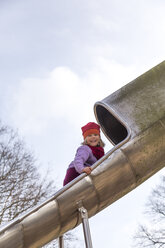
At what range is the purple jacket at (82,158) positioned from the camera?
3043 mm

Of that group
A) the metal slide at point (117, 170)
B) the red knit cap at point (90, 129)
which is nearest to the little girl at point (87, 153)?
the red knit cap at point (90, 129)

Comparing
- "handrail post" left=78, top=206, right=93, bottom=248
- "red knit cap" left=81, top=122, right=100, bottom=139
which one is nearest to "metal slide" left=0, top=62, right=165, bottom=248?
"handrail post" left=78, top=206, right=93, bottom=248

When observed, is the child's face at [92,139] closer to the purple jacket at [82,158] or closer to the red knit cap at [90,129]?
the red knit cap at [90,129]

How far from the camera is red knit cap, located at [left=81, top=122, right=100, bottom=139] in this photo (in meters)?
3.67

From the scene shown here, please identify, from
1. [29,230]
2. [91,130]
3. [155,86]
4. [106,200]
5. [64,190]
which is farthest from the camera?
[91,130]

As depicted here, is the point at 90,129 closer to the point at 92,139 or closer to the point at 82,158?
the point at 92,139

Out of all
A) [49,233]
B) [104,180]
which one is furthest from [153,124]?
[49,233]

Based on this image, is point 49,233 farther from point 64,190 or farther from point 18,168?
point 18,168

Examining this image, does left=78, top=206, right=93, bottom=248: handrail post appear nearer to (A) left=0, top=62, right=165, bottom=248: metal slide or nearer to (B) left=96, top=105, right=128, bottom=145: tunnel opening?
(A) left=0, top=62, right=165, bottom=248: metal slide

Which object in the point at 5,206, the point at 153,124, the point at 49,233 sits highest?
the point at 5,206

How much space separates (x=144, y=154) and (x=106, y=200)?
57 cm

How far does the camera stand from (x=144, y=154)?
2918 millimetres

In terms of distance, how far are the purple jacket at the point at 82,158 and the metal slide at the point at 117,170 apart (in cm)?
29

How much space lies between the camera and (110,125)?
373cm
